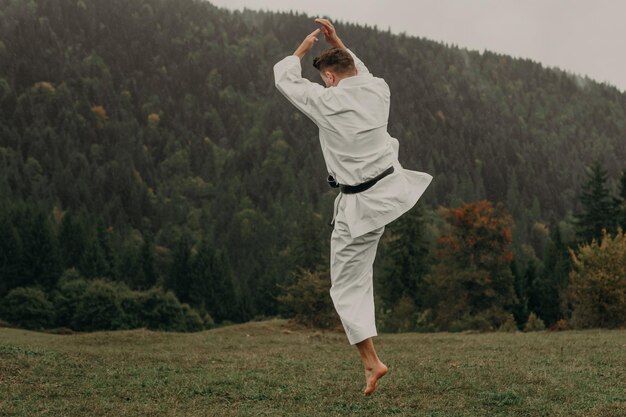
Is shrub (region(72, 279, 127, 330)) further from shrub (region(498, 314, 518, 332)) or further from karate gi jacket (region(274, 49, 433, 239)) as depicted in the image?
karate gi jacket (region(274, 49, 433, 239))

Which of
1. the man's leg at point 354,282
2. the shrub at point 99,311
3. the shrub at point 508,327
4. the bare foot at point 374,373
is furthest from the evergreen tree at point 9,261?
the man's leg at point 354,282

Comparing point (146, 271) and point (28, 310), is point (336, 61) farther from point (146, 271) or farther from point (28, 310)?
point (146, 271)

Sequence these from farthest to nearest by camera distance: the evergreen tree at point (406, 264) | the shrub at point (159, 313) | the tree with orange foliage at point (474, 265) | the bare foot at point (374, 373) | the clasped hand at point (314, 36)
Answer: the shrub at point (159, 313) < the evergreen tree at point (406, 264) < the tree with orange foliage at point (474, 265) < the bare foot at point (374, 373) < the clasped hand at point (314, 36)

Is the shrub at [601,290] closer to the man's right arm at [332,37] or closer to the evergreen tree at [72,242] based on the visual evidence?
the man's right arm at [332,37]

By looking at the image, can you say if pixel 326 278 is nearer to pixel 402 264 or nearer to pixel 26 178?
pixel 402 264

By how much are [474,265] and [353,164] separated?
2432 inches

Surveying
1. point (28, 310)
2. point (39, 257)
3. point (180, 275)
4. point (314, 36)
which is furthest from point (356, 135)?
point (180, 275)

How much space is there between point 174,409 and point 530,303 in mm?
76931

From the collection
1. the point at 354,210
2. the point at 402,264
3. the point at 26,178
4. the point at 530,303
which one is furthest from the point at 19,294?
the point at 26,178

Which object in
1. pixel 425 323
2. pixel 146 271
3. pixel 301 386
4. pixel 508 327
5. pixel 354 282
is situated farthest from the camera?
pixel 146 271

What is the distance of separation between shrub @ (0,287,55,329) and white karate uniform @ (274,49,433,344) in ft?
262

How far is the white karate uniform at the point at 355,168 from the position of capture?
920cm

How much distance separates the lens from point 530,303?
84.2 m

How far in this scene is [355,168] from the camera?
928 centimetres
